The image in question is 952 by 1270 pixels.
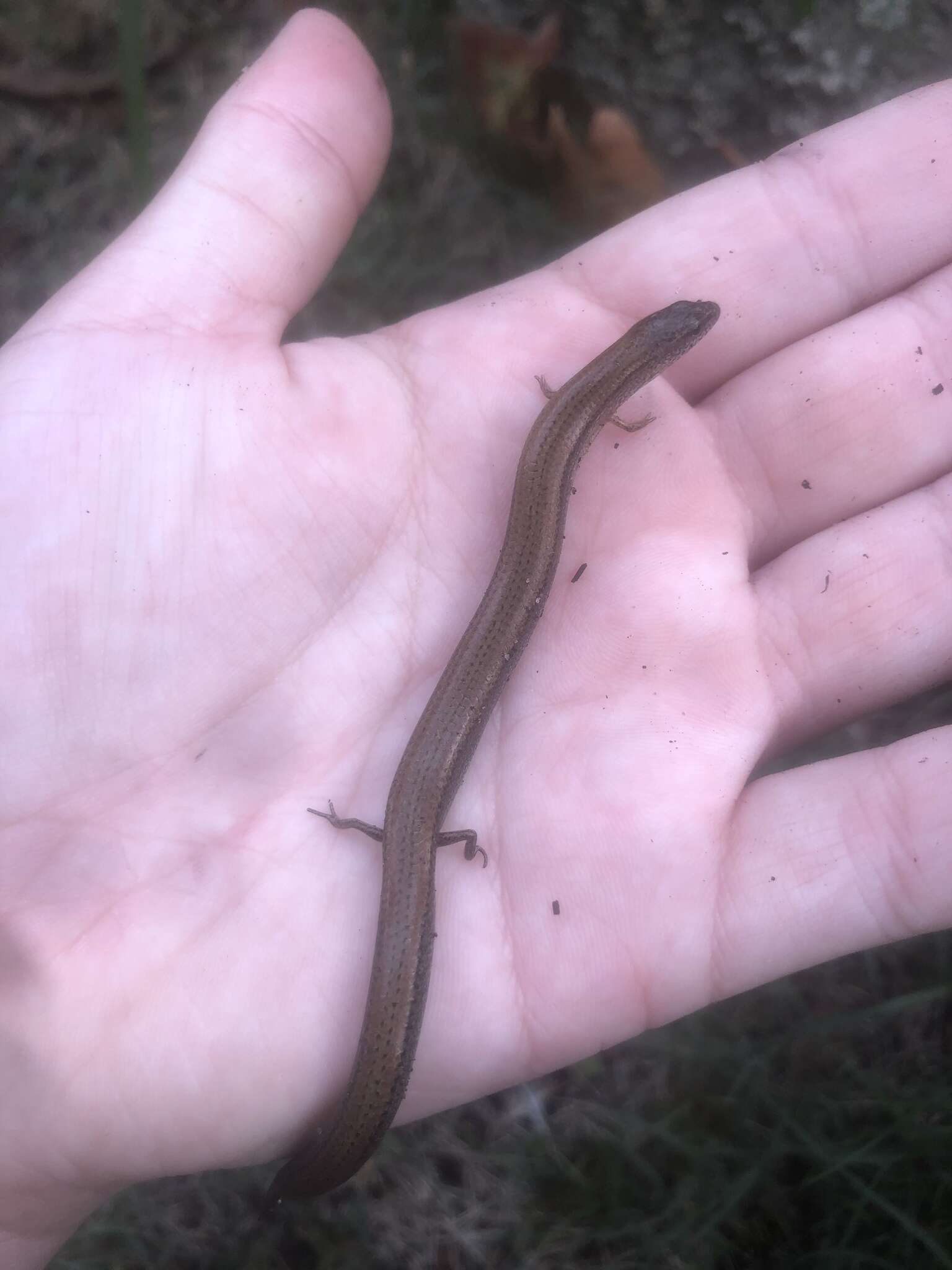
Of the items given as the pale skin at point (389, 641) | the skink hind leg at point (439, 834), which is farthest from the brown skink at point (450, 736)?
the pale skin at point (389, 641)

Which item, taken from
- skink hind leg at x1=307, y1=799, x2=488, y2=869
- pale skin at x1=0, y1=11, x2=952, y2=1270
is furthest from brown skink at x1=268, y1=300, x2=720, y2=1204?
pale skin at x1=0, y1=11, x2=952, y2=1270

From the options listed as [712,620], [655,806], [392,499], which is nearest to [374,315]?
[392,499]

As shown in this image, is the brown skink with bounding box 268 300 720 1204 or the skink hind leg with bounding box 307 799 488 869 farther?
the skink hind leg with bounding box 307 799 488 869

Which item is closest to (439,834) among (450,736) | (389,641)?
(450,736)

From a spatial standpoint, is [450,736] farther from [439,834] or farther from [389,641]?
[389,641]

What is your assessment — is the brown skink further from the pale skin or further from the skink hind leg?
the pale skin
